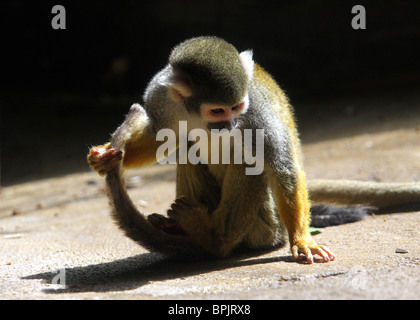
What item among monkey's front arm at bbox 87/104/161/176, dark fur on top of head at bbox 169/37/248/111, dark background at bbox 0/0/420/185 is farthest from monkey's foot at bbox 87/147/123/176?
dark background at bbox 0/0/420/185

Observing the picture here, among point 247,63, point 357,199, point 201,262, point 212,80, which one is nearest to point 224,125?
point 212,80

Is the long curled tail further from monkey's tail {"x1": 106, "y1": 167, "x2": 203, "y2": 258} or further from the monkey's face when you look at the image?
the monkey's face

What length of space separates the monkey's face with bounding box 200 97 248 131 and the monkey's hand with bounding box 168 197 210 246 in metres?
0.70

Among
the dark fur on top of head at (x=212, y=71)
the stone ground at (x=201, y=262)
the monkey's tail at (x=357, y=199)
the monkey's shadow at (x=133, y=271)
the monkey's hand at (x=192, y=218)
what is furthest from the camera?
the monkey's tail at (x=357, y=199)

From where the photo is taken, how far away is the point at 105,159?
402 centimetres

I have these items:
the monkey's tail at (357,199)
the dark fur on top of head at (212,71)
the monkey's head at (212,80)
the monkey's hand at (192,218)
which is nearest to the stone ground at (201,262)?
the monkey's tail at (357,199)

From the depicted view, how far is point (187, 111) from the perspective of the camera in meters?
4.16

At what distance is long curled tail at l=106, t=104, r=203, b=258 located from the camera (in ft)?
13.4

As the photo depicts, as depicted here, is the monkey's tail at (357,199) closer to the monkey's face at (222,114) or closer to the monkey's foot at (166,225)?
the monkey's foot at (166,225)

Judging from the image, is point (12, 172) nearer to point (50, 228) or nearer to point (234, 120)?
point (50, 228)

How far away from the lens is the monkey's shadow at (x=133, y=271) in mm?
3602

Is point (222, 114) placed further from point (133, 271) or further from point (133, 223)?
point (133, 271)

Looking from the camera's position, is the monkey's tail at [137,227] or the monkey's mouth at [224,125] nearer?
the monkey's mouth at [224,125]

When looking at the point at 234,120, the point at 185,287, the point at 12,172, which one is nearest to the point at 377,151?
the point at 234,120
